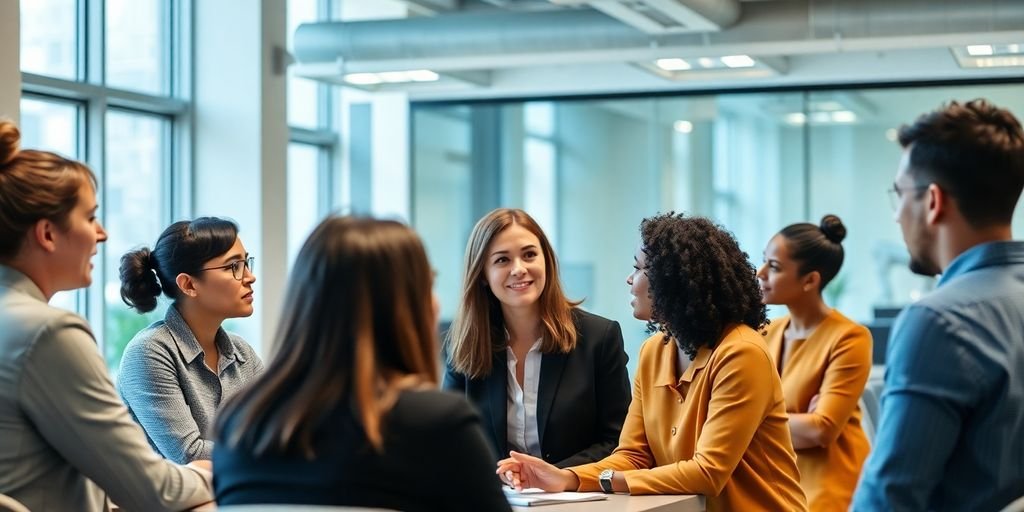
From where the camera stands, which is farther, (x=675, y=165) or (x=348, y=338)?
(x=675, y=165)

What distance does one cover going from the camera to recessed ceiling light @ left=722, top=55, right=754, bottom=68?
7.26 meters

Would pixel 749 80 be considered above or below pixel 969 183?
above

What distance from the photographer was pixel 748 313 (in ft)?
11.0

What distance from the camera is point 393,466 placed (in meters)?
1.90

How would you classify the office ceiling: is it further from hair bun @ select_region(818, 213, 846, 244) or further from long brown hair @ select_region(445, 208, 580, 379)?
long brown hair @ select_region(445, 208, 580, 379)

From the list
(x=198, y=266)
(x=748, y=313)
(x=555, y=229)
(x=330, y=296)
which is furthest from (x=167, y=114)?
(x=330, y=296)

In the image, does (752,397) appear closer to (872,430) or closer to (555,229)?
(872,430)

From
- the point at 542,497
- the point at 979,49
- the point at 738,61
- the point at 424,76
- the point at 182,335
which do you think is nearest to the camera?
the point at 542,497

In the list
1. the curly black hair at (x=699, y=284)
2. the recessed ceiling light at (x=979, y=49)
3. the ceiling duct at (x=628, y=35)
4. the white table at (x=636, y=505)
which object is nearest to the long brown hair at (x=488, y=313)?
the curly black hair at (x=699, y=284)

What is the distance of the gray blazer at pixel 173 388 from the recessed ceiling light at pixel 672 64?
422 centimetres

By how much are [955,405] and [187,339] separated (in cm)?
219

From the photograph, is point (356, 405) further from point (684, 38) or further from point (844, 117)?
point (844, 117)

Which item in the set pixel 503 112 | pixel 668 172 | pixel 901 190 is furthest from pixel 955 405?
pixel 503 112

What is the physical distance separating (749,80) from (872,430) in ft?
13.2
